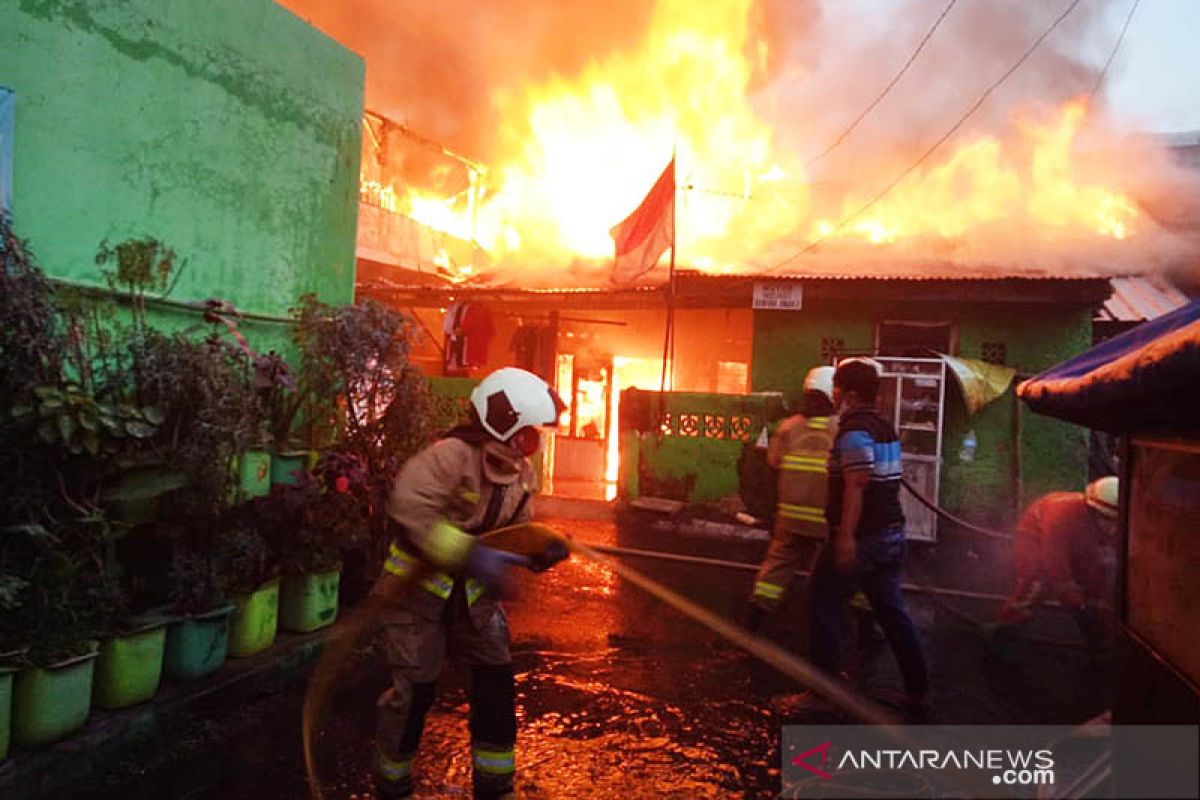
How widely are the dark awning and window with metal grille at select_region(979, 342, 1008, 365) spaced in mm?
7899

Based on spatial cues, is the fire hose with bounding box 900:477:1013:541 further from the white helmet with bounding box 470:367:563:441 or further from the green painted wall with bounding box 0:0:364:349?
the green painted wall with bounding box 0:0:364:349

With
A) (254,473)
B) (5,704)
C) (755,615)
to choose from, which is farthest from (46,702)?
(755,615)

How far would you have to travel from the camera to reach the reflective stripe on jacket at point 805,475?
527cm

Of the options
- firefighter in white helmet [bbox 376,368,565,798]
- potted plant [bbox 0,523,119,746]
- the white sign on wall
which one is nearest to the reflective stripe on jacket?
firefighter in white helmet [bbox 376,368,565,798]

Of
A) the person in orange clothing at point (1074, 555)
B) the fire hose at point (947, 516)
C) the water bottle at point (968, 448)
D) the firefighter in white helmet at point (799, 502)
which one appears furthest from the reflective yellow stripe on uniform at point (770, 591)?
the water bottle at point (968, 448)

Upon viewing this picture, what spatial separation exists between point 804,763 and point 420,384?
4.28m

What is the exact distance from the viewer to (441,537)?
3.04 meters

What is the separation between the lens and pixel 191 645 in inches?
172

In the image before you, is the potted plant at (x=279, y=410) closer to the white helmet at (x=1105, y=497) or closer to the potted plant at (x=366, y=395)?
the potted plant at (x=366, y=395)

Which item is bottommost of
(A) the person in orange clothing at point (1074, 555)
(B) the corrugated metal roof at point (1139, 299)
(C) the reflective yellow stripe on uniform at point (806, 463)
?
(A) the person in orange clothing at point (1074, 555)

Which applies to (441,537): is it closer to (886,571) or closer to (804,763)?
(804,763)

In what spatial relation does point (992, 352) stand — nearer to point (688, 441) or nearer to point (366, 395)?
point (688, 441)

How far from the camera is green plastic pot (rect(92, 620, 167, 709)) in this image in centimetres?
391

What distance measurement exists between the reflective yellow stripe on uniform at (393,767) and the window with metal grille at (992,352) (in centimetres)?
1057
